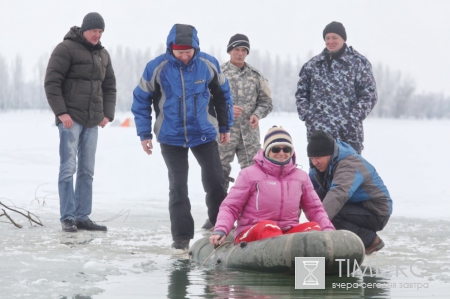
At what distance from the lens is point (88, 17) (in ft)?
25.2

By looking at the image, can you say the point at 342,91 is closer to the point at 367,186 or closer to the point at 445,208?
the point at 367,186

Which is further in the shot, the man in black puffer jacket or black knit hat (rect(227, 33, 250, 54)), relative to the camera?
black knit hat (rect(227, 33, 250, 54))

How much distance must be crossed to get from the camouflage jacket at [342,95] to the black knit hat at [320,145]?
1.31 meters

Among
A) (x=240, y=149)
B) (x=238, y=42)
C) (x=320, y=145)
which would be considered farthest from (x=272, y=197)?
(x=238, y=42)

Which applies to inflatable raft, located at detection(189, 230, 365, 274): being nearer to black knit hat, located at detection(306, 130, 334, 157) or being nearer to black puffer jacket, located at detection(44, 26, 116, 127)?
black knit hat, located at detection(306, 130, 334, 157)

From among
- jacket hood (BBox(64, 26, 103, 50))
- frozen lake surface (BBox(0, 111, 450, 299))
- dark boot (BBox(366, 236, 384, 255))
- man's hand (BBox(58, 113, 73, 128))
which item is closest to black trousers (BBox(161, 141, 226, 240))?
frozen lake surface (BBox(0, 111, 450, 299))

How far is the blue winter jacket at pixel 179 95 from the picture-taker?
670cm

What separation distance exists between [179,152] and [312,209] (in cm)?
142

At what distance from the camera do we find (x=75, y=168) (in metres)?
7.91

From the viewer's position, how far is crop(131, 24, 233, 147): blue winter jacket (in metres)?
6.70

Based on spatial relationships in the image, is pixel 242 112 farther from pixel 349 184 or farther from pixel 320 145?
pixel 349 184

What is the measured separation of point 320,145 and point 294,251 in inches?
48.9

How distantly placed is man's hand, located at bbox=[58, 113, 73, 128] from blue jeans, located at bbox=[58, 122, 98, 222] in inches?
2.3

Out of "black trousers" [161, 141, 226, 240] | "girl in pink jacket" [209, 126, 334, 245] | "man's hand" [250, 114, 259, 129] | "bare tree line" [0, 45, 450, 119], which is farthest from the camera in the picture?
"bare tree line" [0, 45, 450, 119]
